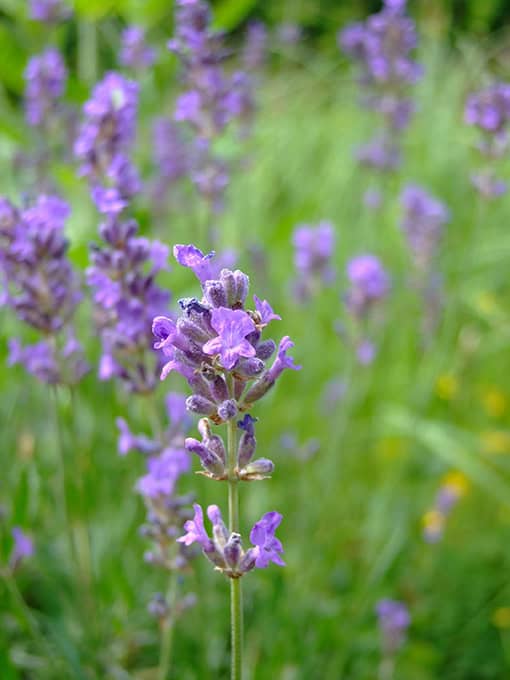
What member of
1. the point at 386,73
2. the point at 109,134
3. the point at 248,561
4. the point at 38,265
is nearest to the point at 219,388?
the point at 248,561

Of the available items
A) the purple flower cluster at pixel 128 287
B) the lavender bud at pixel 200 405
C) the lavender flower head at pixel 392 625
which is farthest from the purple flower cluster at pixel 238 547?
the lavender flower head at pixel 392 625

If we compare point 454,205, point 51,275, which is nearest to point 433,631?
point 51,275

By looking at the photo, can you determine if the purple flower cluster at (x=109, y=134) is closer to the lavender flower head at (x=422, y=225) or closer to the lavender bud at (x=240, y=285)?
the lavender bud at (x=240, y=285)

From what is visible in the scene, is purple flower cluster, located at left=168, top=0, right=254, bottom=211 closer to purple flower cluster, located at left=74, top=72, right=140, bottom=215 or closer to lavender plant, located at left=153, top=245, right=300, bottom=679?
purple flower cluster, located at left=74, top=72, right=140, bottom=215

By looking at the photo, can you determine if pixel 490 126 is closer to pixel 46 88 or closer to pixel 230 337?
pixel 46 88

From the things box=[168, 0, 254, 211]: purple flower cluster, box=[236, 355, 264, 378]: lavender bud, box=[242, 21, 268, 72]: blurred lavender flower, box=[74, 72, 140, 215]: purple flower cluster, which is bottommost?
box=[236, 355, 264, 378]: lavender bud

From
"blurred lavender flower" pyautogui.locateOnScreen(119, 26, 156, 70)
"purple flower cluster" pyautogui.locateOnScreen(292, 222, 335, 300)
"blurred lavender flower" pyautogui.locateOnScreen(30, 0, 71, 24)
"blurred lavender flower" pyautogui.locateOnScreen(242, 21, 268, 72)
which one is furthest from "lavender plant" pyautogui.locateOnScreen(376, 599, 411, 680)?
"blurred lavender flower" pyautogui.locateOnScreen(242, 21, 268, 72)
